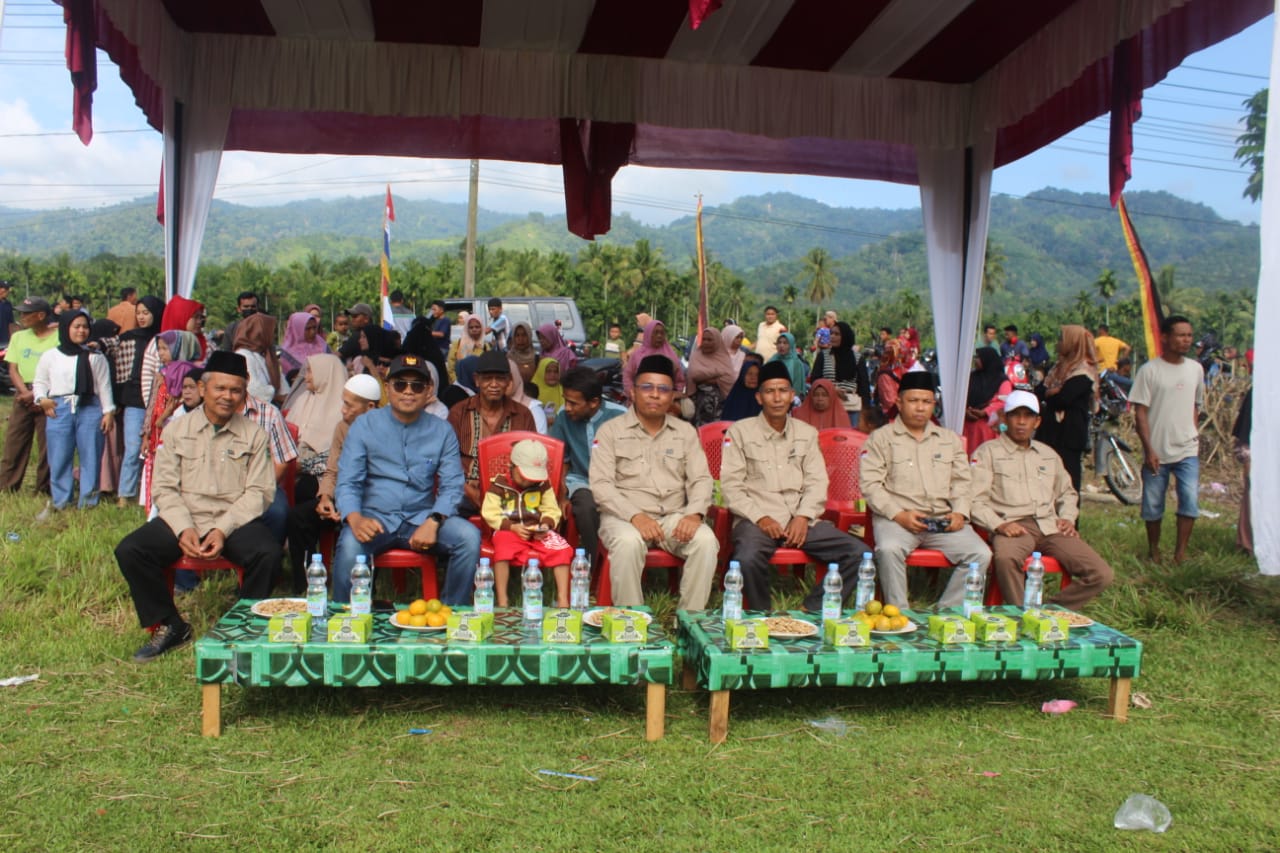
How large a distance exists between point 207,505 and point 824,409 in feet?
13.9

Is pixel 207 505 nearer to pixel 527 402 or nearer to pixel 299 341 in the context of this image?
pixel 527 402

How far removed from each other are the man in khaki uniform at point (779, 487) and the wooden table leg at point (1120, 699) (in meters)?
1.28

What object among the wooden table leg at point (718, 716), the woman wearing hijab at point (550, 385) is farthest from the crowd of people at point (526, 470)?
the woman wearing hijab at point (550, 385)

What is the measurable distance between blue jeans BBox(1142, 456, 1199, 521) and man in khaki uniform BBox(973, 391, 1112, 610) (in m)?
1.32

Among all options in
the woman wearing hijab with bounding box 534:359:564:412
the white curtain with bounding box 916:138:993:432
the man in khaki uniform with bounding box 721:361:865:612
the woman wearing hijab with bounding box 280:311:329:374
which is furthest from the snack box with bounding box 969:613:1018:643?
the woman wearing hijab with bounding box 280:311:329:374

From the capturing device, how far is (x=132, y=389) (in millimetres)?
6832

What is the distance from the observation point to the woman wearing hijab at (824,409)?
703 centimetres

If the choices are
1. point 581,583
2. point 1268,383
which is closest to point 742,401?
point 581,583

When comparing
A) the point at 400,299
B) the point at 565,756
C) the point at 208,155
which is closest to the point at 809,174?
the point at 208,155

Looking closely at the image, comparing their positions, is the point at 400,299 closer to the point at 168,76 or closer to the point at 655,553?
the point at 168,76

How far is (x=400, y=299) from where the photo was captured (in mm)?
16250

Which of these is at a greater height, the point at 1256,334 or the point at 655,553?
the point at 1256,334

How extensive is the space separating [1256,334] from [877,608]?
1.88 meters

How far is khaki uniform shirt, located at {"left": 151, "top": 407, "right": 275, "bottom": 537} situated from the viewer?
14.6 feet
